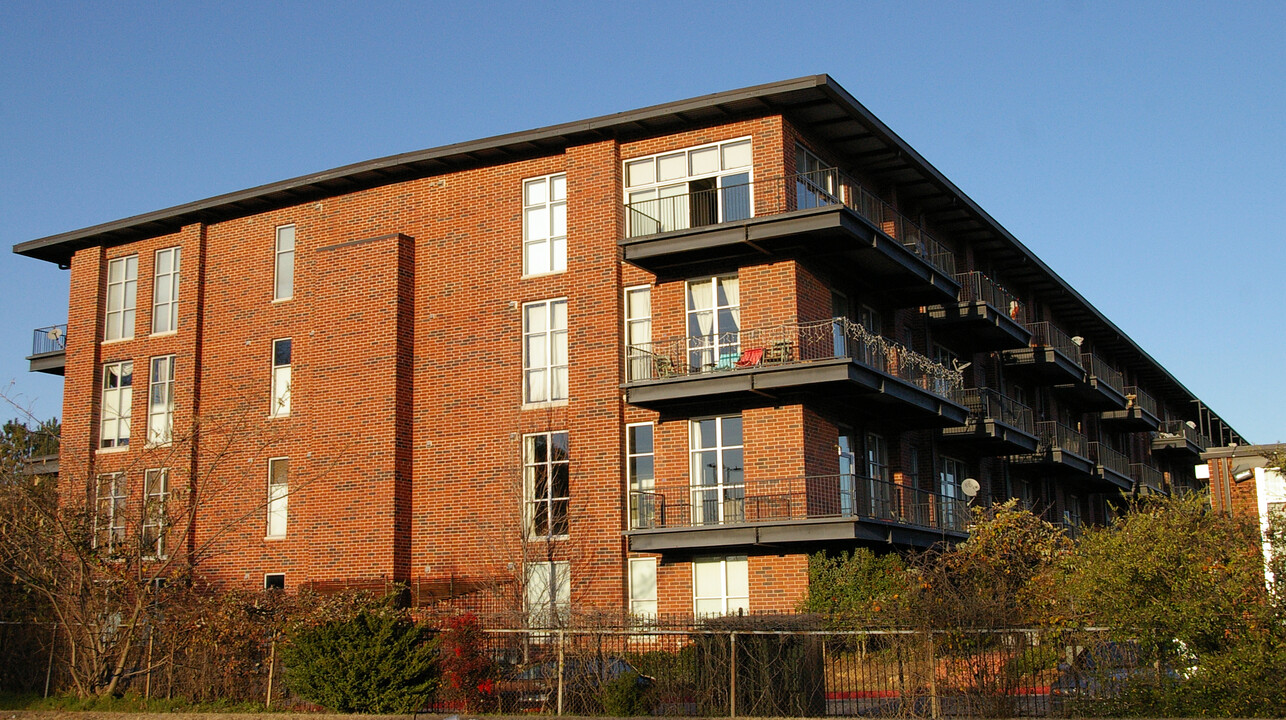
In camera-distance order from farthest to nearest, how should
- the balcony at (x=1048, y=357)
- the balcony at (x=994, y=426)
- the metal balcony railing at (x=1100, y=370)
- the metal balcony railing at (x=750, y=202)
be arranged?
the metal balcony railing at (x=1100, y=370), the balcony at (x=1048, y=357), the balcony at (x=994, y=426), the metal balcony railing at (x=750, y=202)

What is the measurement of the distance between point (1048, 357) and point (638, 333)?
1620 cm

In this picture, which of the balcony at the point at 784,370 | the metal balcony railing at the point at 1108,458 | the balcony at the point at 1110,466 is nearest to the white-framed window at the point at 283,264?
the balcony at the point at 784,370

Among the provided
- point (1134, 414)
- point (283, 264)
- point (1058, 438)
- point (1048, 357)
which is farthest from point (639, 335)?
point (1134, 414)

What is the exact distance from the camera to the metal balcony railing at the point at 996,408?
113ft

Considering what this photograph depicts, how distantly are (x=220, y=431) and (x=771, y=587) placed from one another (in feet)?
51.6

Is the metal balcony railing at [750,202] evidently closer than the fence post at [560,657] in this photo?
No

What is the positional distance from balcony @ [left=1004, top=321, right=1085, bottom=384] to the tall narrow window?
49.4 feet

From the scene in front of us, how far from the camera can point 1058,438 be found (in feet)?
135

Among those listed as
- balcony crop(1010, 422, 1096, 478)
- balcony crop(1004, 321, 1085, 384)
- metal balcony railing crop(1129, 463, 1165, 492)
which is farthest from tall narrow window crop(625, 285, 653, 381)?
metal balcony railing crop(1129, 463, 1165, 492)

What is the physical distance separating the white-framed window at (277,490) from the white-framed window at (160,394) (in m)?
4.19

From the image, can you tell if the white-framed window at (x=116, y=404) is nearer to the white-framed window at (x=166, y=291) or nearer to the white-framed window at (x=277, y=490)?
the white-framed window at (x=166, y=291)

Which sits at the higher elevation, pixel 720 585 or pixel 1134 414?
pixel 1134 414

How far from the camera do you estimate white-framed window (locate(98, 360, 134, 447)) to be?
119 feet

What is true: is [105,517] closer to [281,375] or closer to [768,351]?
[281,375]
